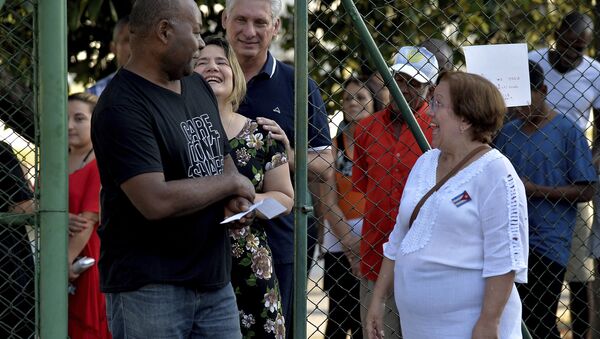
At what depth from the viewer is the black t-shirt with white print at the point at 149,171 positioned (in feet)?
10.9

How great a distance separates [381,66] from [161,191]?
3.95 feet

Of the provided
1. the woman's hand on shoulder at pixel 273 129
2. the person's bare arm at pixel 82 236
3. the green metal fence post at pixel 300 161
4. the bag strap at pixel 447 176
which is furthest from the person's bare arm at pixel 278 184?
the person's bare arm at pixel 82 236

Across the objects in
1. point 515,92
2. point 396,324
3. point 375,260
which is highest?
point 515,92

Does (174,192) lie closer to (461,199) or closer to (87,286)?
(461,199)

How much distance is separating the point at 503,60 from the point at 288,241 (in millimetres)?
1213

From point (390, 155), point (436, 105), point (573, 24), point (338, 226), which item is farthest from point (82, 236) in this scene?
point (573, 24)

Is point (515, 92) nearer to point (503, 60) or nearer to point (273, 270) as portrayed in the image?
point (503, 60)

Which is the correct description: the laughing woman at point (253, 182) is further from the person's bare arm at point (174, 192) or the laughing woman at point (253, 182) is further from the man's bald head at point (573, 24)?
the man's bald head at point (573, 24)

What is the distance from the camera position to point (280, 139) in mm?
4203

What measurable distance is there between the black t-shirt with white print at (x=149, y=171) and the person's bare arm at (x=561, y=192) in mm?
2256

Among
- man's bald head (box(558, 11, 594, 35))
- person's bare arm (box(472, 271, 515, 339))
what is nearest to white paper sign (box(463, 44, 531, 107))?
person's bare arm (box(472, 271, 515, 339))

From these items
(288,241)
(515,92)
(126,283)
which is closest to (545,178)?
(515,92)

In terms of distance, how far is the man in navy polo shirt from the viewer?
443 cm

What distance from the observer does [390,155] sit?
15.9ft
